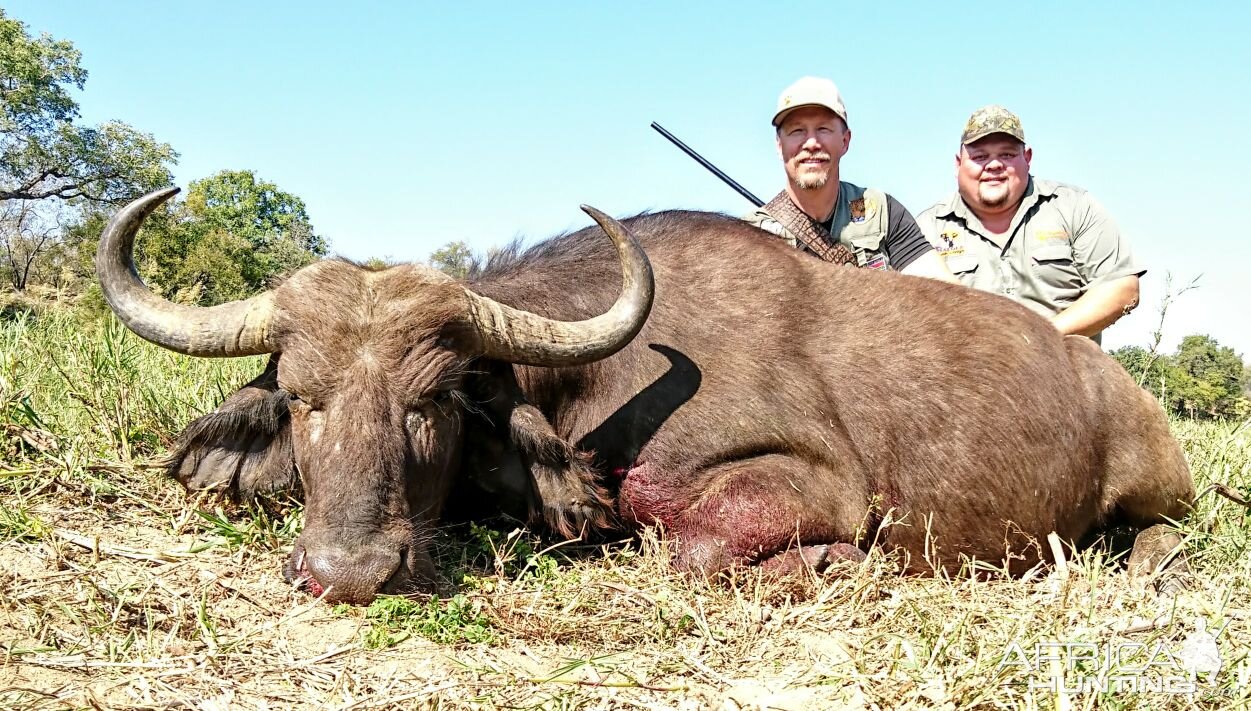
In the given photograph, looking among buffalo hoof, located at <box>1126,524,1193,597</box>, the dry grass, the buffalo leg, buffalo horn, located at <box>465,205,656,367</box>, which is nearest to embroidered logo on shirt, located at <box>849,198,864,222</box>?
the buffalo leg

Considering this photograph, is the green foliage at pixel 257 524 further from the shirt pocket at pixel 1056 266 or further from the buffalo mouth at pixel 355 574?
the shirt pocket at pixel 1056 266

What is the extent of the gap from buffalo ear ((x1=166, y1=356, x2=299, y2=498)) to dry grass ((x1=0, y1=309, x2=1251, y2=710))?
0.14 meters

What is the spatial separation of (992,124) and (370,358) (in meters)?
5.05

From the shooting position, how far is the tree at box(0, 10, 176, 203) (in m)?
31.7

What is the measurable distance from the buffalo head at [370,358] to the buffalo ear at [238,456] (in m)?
0.26

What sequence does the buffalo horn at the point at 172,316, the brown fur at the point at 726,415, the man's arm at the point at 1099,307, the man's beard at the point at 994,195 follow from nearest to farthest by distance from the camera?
the brown fur at the point at 726,415, the buffalo horn at the point at 172,316, the man's arm at the point at 1099,307, the man's beard at the point at 994,195

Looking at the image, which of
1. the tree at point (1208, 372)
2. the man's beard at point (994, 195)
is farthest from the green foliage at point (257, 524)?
the tree at point (1208, 372)

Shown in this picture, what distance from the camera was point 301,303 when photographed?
3.77 metres

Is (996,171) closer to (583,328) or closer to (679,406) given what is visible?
(679,406)

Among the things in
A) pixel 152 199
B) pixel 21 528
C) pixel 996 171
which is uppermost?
pixel 996 171

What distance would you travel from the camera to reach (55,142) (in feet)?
107

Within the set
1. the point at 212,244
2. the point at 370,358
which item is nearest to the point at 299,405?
the point at 370,358

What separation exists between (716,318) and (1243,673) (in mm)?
2556

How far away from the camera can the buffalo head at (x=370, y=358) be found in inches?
130
